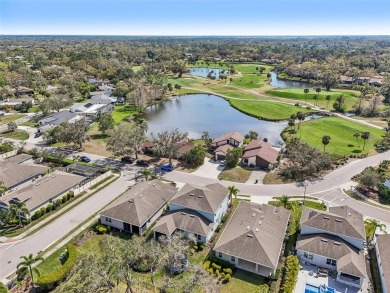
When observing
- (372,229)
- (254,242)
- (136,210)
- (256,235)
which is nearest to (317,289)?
(254,242)

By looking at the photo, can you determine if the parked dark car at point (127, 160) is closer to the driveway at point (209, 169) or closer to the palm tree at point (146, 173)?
the palm tree at point (146, 173)

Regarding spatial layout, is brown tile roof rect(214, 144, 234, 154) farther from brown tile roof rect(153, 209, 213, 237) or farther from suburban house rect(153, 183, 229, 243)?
brown tile roof rect(153, 209, 213, 237)

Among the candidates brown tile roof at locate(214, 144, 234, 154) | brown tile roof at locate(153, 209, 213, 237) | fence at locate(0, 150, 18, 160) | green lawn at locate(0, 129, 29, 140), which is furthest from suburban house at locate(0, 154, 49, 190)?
brown tile roof at locate(214, 144, 234, 154)

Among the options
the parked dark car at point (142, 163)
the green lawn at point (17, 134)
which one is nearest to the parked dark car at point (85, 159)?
the parked dark car at point (142, 163)

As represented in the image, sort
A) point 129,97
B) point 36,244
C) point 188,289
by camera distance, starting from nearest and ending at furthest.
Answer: point 188,289
point 36,244
point 129,97

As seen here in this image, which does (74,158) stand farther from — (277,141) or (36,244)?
(277,141)

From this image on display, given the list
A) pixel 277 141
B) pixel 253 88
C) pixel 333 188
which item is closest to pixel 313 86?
pixel 253 88
